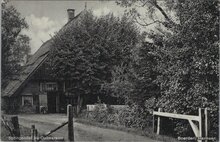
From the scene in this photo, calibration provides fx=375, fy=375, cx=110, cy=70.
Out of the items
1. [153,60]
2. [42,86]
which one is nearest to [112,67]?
[42,86]

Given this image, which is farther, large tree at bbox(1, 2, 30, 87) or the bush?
the bush

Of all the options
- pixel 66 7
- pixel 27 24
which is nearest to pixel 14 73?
pixel 27 24

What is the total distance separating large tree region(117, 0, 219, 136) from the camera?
9.07 m

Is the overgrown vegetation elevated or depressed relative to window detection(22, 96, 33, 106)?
elevated

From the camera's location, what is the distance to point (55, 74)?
2002 centimetres

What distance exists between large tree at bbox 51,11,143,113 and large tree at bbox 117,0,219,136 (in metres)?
8.99

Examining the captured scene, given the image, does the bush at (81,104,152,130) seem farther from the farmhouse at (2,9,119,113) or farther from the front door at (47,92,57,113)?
the farmhouse at (2,9,119,113)

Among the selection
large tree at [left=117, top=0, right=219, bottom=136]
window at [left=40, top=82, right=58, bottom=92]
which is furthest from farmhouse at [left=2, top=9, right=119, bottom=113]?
large tree at [left=117, top=0, right=219, bottom=136]

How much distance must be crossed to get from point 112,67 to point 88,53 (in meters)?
1.54

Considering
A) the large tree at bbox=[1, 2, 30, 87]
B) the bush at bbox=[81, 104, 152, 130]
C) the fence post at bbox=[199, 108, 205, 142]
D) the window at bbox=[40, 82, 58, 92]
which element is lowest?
the bush at bbox=[81, 104, 152, 130]

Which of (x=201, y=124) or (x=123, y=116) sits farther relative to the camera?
(x=123, y=116)

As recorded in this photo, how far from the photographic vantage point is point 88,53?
20.2m

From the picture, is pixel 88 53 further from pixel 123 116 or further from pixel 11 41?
pixel 11 41

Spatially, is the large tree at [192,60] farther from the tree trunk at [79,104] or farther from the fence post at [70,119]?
the tree trunk at [79,104]
